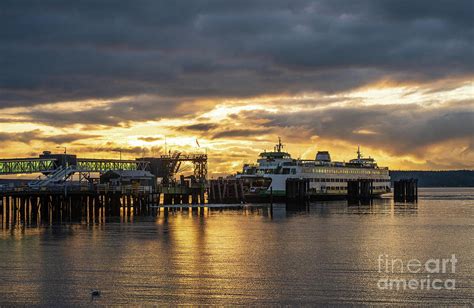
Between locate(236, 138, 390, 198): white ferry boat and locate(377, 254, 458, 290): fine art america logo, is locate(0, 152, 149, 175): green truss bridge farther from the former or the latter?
locate(377, 254, 458, 290): fine art america logo

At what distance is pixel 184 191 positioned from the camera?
5733 inches

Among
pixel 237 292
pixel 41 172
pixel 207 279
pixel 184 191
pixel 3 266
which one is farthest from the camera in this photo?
pixel 184 191

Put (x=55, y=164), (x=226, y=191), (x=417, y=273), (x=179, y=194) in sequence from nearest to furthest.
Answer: (x=417, y=273) < (x=55, y=164) < (x=226, y=191) < (x=179, y=194)

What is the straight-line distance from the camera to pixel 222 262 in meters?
49.7

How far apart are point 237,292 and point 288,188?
11328 cm

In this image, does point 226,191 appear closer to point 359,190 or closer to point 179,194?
point 179,194

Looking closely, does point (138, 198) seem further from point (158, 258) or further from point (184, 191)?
point (158, 258)

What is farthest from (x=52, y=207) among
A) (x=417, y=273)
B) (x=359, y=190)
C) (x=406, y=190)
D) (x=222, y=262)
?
(x=406, y=190)

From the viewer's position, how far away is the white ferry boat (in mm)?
154500

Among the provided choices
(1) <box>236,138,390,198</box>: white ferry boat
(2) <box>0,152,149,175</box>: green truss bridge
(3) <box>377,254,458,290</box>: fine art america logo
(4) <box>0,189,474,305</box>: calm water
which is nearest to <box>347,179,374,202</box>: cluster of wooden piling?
(1) <box>236,138,390,198</box>: white ferry boat

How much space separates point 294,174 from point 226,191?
1835 cm

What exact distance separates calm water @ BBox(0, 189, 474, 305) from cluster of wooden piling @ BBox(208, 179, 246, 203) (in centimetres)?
6252

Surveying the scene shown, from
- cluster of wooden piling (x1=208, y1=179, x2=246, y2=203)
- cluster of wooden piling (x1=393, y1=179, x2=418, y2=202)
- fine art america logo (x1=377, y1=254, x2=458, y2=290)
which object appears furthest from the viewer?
cluster of wooden piling (x1=393, y1=179, x2=418, y2=202)

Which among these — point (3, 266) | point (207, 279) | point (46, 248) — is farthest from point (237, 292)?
point (46, 248)
